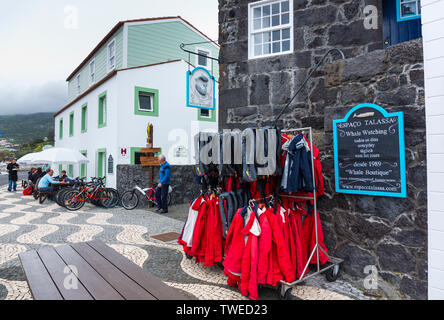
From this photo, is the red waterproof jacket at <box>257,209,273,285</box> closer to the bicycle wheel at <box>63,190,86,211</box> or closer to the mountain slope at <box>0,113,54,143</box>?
the bicycle wheel at <box>63,190,86,211</box>

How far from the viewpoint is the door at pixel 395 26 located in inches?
214

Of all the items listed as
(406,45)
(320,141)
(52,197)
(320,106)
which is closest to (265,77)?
(320,106)

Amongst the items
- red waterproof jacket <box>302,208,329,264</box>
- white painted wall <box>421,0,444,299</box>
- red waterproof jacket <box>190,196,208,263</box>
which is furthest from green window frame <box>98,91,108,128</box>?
white painted wall <box>421,0,444,299</box>

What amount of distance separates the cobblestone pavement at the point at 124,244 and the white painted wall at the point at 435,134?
2.95 ft

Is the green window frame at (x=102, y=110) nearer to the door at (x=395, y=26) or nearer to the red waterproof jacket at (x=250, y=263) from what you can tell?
the door at (x=395, y=26)

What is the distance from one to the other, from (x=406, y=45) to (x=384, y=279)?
105 inches

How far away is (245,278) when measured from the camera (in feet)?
10.9

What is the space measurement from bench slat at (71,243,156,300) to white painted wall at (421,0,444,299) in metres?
2.77

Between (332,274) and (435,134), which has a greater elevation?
(435,134)

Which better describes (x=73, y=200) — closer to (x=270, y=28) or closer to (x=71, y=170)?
(x=270, y=28)

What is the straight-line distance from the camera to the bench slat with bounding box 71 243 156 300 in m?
2.23

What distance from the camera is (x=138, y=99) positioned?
42.7 feet

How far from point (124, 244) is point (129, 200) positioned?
4668mm

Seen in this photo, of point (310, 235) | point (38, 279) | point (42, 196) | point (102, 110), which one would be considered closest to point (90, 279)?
point (38, 279)
